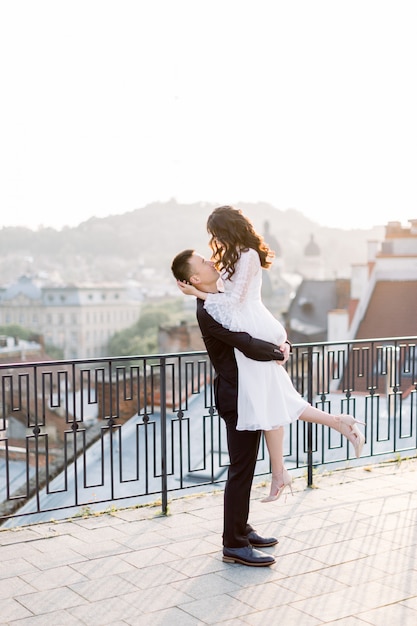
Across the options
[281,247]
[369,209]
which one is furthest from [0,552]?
[281,247]

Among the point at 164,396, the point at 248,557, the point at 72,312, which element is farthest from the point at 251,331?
the point at 72,312

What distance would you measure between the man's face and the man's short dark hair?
17mm

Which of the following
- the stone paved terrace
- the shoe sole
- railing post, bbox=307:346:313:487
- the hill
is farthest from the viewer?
the hill

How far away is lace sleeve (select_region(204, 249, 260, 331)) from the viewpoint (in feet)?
11.6

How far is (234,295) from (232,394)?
50 cm

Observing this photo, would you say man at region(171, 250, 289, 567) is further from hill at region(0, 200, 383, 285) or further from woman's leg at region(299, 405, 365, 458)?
hill at region(0, 200, 383, 285)

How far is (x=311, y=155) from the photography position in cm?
10100

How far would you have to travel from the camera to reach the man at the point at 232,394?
11.8 feet

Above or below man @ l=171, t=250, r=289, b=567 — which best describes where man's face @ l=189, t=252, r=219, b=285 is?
above

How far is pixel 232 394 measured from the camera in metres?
3.69

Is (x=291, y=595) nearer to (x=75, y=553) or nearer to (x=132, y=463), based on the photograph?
(x=75, y=553)

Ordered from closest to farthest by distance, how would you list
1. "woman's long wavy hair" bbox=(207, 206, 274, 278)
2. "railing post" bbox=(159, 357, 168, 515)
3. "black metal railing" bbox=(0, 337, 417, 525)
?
"woman's long wavy hair" bbox=(207, 206, 274, 278)
"black metal railing" bbox=(0, 337, 417, 525)
"railing post" bbox=(159, 357, 168, 515)

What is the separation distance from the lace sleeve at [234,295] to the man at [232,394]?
0.04 meters

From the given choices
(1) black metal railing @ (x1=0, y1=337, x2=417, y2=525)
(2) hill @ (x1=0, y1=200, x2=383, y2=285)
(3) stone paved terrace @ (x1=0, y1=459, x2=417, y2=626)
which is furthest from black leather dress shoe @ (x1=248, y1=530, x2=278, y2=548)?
(2) hill @ (x1=0, y1=200, x2=383, y2=285)
